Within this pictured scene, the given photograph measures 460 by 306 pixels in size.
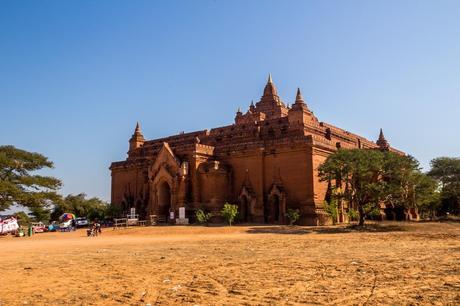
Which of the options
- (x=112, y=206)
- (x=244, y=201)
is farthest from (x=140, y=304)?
(x=112, y=206)

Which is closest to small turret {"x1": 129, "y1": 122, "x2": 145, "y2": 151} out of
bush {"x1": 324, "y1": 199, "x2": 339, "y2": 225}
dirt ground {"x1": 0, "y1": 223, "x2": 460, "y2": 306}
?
bush {"x1": 324, "y1": 199, "x2": 339, "y2": 225}

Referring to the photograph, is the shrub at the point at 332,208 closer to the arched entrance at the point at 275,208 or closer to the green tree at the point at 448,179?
the arched entrance at the point at 275,208

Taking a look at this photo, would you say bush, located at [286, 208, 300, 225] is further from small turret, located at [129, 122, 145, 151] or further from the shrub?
small turret, located at [129, 122, 145, 151]

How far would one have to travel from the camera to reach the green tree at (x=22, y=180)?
4146cm

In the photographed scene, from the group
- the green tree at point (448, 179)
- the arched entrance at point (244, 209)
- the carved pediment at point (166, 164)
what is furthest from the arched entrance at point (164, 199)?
the green tree at point (448, 179)

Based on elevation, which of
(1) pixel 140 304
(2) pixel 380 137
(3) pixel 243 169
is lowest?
(1) pixel 140 304

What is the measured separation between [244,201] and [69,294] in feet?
102

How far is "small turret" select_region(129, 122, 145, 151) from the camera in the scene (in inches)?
2159

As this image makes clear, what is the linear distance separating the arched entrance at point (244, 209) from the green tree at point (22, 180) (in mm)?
19250

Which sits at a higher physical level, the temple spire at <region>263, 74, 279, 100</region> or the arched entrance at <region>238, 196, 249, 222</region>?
the temple spire at <region>263, 74, 279, 100</region>

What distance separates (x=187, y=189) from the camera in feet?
137

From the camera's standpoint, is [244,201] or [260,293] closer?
[260,293]

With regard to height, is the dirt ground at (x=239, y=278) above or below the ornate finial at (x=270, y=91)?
below

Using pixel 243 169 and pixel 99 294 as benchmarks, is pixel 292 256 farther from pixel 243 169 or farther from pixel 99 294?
pixel 243 169
